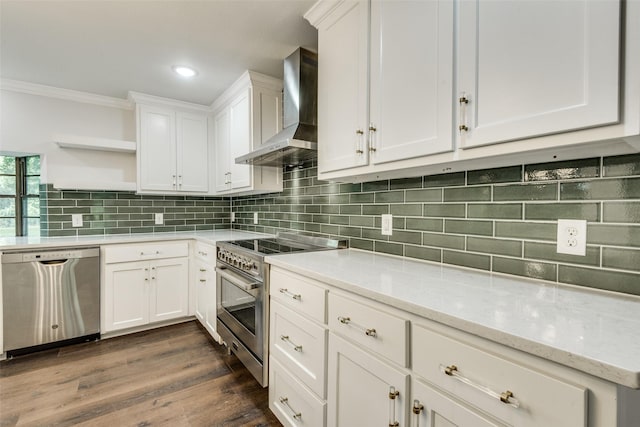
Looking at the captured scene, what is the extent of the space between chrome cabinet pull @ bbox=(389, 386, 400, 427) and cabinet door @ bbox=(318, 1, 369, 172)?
3.19 feet

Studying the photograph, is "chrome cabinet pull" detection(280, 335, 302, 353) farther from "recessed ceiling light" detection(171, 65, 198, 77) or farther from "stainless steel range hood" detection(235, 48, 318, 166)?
"recessed ceiling light" detection(171, 65, 198, 77)

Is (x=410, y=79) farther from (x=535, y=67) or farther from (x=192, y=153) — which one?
(x=192, y=153)

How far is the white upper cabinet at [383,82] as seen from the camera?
1.14 m

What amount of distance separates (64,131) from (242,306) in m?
2.63

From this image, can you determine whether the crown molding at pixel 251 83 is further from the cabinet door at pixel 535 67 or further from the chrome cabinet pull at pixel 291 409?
the chrome cabinet pull at pixel 291 409

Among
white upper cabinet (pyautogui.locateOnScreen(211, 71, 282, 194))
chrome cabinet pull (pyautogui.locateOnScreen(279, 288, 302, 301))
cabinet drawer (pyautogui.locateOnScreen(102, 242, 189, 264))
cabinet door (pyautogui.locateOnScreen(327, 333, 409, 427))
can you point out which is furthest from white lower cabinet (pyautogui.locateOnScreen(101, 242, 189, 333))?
cabinet door (pyautogui.locateOnScreen(327, 333, 409, 427))

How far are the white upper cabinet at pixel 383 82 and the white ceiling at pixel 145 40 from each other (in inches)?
15.3

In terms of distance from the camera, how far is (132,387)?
1.97 m

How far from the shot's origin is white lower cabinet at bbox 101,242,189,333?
2656 millimetres

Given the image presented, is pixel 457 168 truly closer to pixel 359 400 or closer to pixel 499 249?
pixel 499 249

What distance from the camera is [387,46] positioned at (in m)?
1.35

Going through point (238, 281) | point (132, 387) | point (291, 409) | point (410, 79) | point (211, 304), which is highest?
point (410, 79)

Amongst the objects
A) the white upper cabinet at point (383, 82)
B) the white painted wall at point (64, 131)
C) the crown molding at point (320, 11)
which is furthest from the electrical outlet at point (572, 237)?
the white painted wall at point (64, 131)

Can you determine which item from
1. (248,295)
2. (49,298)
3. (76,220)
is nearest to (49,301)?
(49,298)
